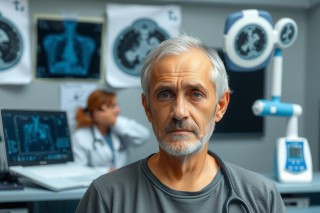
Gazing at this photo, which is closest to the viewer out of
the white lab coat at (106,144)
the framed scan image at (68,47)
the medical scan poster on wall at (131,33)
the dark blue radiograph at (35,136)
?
the dark blue radiograph at (35,136)

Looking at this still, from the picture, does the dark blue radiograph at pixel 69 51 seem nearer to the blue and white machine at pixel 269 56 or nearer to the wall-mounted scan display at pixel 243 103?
the wall-mounted scan display at pixel 243 103

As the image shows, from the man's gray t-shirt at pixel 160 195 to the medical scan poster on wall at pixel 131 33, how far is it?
1.78 meters

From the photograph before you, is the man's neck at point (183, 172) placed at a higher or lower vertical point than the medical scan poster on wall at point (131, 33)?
lower

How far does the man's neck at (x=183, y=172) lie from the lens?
1.03m

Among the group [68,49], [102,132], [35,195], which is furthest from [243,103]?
[35,195]

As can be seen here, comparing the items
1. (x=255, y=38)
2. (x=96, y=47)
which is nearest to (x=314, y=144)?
(x=255, y=38)

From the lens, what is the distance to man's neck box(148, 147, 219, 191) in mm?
1033

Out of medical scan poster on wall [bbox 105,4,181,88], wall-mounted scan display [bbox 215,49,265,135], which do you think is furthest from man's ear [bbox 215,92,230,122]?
wall-mounted scan display [bbox 215,49,265,135]

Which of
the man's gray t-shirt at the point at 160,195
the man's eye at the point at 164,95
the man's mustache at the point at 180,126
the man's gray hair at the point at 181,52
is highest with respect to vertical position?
the man's gray hair at the point at 181,52

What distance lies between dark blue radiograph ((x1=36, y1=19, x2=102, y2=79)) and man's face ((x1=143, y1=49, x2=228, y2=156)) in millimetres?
1823

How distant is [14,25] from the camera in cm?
261

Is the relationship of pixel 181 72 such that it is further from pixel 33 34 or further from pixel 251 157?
pixel 251 157

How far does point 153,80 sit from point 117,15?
1.87 m

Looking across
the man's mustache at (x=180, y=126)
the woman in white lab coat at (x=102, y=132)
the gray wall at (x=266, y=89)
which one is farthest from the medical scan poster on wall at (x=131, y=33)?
the man's mustache at (x=180, y=126)
